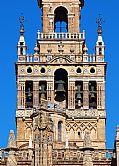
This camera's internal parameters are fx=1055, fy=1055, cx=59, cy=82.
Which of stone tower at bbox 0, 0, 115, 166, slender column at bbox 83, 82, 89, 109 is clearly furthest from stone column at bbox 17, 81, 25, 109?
slender column at bbox 83, 82, 89, 109

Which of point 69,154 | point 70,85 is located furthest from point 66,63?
point 69,154

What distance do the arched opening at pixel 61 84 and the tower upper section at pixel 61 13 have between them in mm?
5096

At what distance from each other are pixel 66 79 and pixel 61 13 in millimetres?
8580

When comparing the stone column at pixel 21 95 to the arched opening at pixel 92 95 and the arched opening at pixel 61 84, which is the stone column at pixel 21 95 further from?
the arched opening at pixel 92 95

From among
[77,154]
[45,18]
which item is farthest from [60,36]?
[77,154]

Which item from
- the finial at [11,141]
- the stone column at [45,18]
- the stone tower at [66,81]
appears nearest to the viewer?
the finial at [11,141]


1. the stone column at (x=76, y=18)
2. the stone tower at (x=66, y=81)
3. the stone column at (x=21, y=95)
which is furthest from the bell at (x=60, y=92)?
the stone column at (x=76, y=18)

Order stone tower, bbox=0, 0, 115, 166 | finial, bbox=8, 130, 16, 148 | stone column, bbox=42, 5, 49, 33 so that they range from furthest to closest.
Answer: stone column, bbox=42, 5, 49, 33 → stone tower, bbox=0, 0, 115, 166 → finial, bbox=8, 130, 16, 148

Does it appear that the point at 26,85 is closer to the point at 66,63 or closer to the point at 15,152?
the point at 66,63

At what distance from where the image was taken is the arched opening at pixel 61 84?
9562 cm

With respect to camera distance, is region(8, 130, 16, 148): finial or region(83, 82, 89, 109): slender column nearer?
region(8, 130, 16, 148): finial

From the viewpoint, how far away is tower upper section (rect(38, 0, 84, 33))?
99938 millimetres

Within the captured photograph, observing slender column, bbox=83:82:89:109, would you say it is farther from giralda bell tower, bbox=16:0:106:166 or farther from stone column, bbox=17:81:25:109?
stone column, bbox=17:81:25:109

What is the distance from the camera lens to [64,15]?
10212 cm
